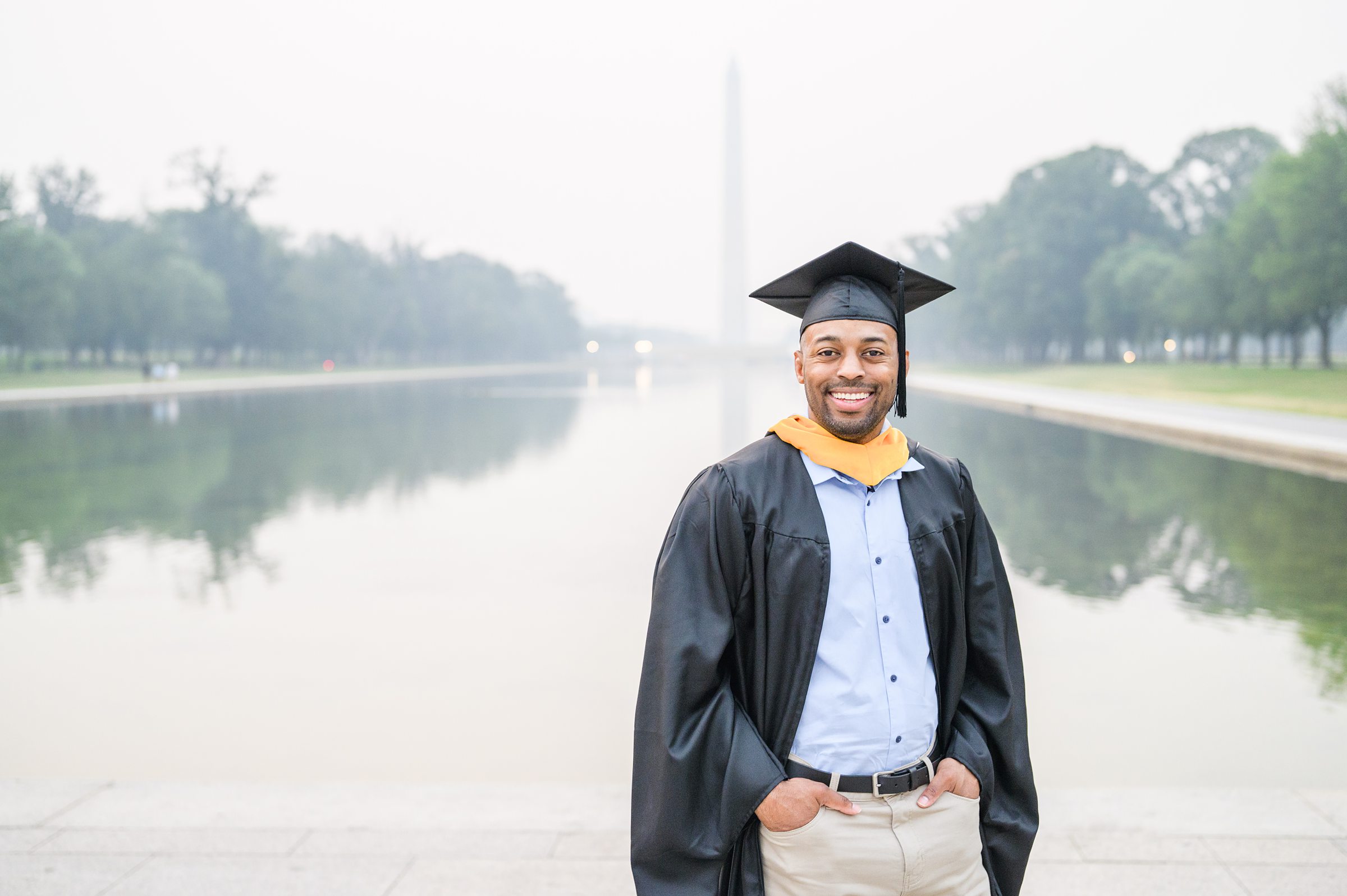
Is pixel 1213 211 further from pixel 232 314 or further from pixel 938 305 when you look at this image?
pixel 232 314

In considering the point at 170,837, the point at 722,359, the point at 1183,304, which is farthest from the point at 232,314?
the point at 170,837

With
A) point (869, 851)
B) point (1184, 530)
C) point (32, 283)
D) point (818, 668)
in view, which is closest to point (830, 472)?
point (818, 668)

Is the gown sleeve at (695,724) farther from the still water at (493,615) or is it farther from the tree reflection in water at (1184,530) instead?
the tree reflection in water at (1184,530)

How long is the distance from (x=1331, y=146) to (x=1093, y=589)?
1401 inches

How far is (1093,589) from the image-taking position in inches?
311

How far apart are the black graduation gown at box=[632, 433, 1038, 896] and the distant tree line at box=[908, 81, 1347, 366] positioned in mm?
39637

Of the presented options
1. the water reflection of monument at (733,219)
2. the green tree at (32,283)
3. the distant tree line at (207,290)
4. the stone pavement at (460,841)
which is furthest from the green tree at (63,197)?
the stone pavement at (460,841)

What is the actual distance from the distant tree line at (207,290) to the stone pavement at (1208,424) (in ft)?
121

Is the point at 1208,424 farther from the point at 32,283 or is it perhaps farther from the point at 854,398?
the point at 32,283

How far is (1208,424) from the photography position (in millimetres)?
20109

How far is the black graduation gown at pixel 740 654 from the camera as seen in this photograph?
2016 millimetres

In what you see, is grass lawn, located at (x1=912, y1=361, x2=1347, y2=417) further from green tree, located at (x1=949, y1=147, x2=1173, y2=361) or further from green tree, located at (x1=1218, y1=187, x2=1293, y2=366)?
green tree, located at (x1=949, y1=147, x2=1173, y2=361)

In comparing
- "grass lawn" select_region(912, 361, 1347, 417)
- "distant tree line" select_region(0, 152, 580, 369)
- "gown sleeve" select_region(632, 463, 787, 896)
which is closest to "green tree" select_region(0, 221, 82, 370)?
"distant tree line" select_region(0, 152, 580, 369)

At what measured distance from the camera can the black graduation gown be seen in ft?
6.61
